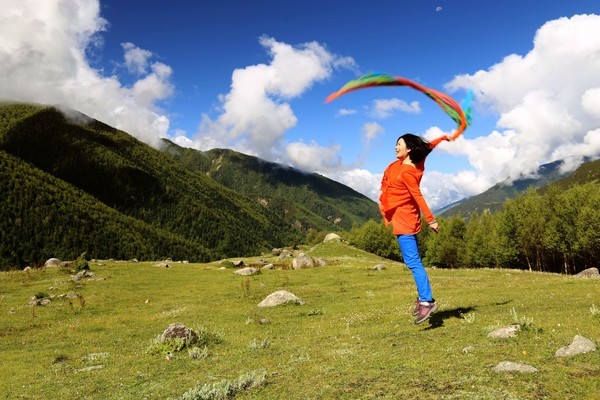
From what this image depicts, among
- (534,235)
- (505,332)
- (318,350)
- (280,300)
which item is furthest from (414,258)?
(534,235)

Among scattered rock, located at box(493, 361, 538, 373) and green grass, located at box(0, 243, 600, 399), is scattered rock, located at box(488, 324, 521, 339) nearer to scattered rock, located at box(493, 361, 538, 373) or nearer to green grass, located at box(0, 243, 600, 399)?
green grass, located at box(0, 243, 600, 399)

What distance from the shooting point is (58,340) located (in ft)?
65.3

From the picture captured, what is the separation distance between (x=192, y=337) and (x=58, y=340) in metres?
9.78

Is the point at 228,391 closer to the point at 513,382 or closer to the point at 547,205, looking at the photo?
the point at 513,382

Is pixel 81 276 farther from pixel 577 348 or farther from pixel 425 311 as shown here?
pixel 577 348

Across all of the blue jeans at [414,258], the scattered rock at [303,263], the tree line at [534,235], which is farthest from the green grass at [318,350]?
the tree line at [534,235]

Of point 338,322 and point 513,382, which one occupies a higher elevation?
point 513,382

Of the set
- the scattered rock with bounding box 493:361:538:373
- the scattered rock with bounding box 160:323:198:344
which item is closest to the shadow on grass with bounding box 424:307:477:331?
the scattered rock with bounding box 493:361:538:373

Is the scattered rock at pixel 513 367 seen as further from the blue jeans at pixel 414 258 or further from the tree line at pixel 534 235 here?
the tree line at pixel 534 235

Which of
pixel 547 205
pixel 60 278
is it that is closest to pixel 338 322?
pixel 60 278

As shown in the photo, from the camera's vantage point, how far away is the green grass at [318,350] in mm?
7242

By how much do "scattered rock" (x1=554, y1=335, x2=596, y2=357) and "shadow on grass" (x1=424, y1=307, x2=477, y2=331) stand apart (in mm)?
4752

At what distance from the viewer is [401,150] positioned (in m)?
11.3

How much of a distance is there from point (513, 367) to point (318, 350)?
19.4ft
